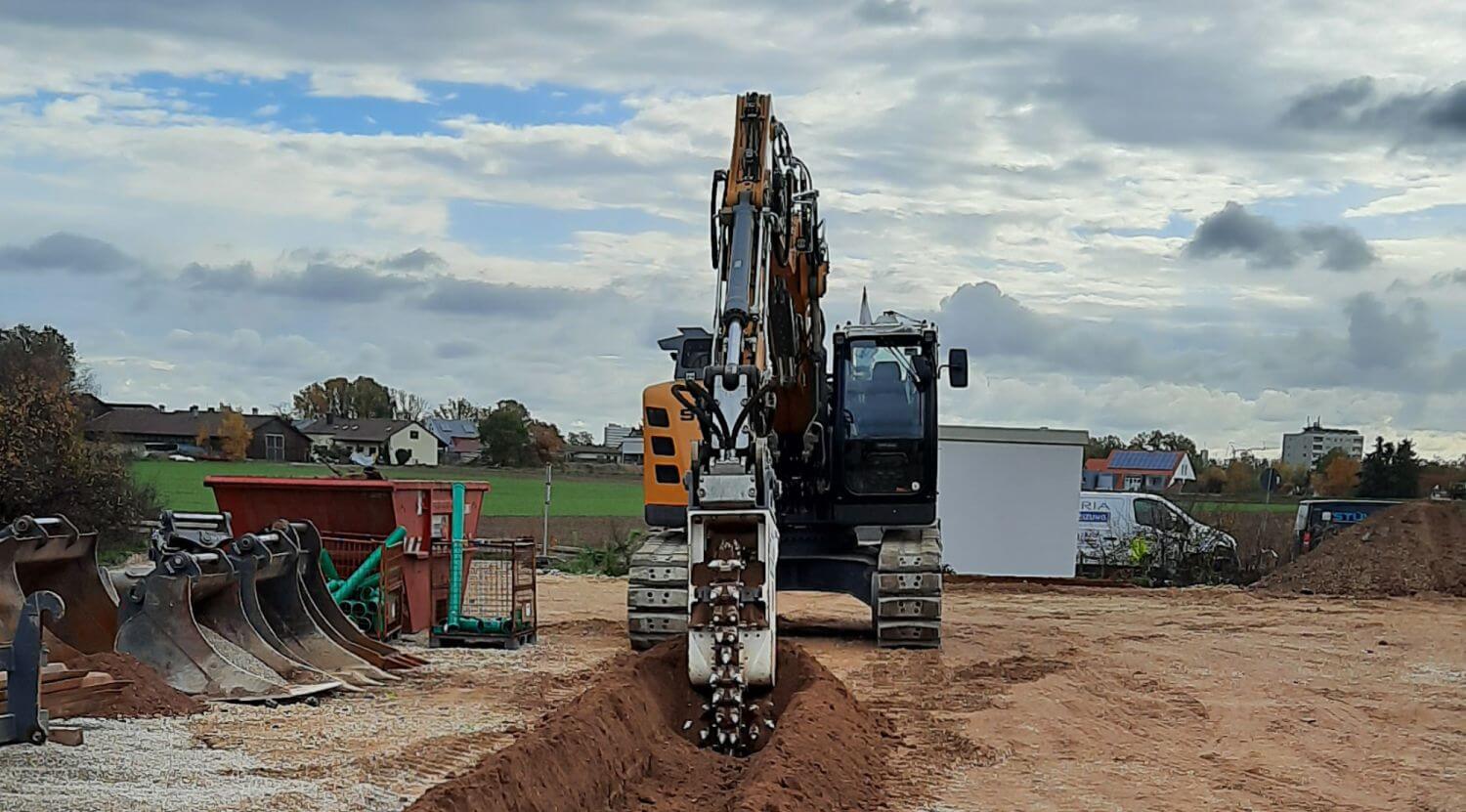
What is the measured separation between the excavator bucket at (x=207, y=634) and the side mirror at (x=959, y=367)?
6530mm

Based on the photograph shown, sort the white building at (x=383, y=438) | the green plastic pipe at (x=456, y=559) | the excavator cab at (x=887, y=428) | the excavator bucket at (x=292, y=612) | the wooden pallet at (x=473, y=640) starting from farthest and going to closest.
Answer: the white building at (x=383, y=438) < the excavator cab at (x=887, y=428) < the green plastic pipe at (x=456, y=559) < the wooden pallet at (x=473, y=640) < the excavator bucket at (x=292, y=612)

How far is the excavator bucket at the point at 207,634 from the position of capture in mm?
10148

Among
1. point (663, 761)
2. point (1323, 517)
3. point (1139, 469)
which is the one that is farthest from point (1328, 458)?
point (663, 761)

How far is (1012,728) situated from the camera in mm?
10391

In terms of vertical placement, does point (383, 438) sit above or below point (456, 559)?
above

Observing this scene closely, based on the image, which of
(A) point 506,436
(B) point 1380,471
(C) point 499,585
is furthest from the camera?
(A) point 506,436

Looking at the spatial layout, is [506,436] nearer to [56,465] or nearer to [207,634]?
[56,465]

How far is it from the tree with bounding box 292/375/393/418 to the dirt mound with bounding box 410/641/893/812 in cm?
7406

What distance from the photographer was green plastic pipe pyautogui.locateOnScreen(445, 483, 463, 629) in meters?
14.8

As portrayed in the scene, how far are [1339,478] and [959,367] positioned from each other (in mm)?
30146

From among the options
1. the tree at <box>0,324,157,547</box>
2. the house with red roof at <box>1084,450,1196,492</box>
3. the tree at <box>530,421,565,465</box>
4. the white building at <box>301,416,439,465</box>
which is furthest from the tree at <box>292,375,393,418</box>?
the tree at <box>0,324,157,547</box>

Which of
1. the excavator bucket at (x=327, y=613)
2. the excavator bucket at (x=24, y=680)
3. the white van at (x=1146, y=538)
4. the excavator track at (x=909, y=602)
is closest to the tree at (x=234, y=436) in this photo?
the white van at (x=1146, y=538)

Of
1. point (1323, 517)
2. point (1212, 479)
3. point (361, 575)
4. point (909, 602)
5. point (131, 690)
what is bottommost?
point (131, 690)

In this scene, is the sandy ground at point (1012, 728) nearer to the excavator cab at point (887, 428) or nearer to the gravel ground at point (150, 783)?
the gravel ground at point (150, 783)
